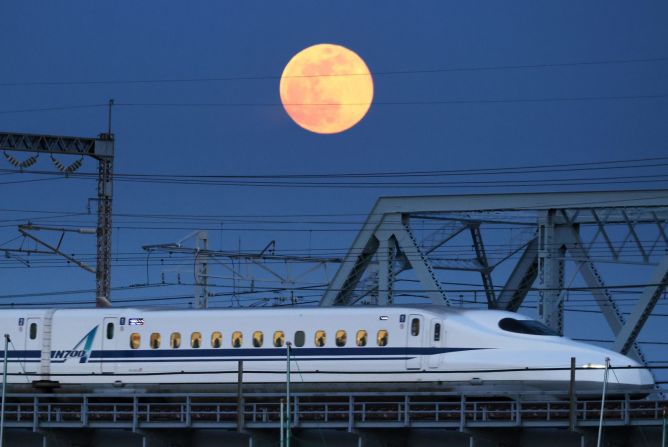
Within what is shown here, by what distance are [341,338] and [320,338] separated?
2.87ft

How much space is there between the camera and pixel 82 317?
75562 millimetres

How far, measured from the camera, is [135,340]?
74812mm

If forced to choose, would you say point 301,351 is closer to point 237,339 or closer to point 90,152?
point 237,339

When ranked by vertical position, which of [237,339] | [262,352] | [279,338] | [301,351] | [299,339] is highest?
[237,339]

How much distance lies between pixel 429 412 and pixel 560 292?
93.3ft

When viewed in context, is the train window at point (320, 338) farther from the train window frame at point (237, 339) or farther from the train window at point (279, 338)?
the train window frame at point (237, 339)

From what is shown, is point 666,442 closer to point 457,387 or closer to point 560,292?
point 457,387

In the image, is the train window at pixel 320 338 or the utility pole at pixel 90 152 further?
the utility pole at pixel 90 152

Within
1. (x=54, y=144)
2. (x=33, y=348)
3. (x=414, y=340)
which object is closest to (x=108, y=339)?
(x=33, y=348)

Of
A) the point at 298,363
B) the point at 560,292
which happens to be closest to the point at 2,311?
the point at 298,363

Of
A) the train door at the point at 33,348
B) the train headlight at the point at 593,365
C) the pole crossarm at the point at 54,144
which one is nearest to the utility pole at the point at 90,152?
the pole crossarm at the point at 54,144

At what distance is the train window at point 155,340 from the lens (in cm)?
7450

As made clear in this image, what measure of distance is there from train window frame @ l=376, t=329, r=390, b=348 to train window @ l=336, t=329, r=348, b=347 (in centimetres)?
154

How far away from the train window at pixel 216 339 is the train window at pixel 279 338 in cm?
230
